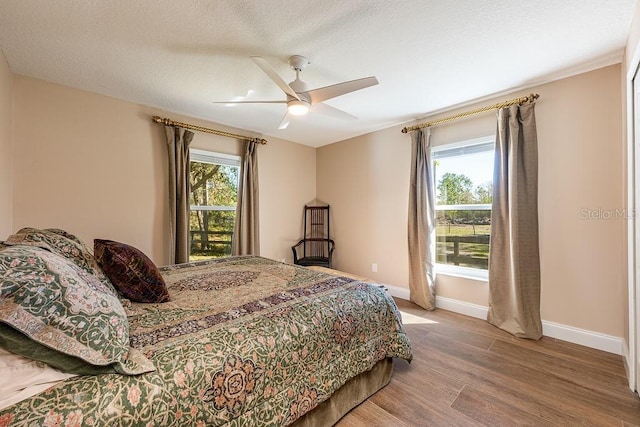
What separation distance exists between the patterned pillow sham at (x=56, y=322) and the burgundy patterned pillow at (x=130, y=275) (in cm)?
61

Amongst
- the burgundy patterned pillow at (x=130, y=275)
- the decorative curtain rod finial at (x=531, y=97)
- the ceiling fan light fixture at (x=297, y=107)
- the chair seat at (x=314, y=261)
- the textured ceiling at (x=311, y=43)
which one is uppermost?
the textured ceiling at (x=311, y=43)

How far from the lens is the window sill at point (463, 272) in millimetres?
3083

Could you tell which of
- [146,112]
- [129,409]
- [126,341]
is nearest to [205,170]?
[146,112]

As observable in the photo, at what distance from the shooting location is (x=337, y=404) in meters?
1.56

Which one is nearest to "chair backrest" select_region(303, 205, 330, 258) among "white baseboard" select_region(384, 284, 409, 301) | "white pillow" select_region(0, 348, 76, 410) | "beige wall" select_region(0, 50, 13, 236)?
"white baseboard" select_region(384, 284, 409, 301)

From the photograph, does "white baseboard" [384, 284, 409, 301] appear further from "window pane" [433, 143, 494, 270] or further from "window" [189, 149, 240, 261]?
"window" [189, 149, 240, 261]

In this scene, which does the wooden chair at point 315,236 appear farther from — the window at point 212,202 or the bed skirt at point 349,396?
the bed skirt at point 349,396

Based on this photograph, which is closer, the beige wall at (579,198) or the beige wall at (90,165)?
the beige wall at (579,198)

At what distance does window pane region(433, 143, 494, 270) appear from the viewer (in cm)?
310

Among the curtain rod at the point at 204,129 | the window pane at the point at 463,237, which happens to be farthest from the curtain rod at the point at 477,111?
the curtain rod at the point at 204,129

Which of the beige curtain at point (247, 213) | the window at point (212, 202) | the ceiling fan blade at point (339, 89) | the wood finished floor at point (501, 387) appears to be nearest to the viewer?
the wood finished floor at point (501, 387)

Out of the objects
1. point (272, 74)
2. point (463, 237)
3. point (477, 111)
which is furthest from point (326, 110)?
point (463, 237)

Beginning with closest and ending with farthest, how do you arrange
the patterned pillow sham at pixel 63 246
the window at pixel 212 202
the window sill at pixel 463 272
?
the patterned pillow sham at pixel 63 246 → the window sill at pixel 463 272 → the window at pixel 212 202

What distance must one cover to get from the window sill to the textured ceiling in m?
2.03
